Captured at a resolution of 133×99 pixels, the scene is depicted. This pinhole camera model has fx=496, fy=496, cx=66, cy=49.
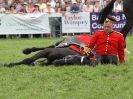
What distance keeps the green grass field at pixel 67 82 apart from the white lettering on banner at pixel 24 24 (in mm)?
12468

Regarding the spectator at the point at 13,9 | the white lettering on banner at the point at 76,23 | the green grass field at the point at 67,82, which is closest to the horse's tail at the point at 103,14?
the green grass field at the point at 67,82

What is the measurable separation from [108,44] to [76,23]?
41.2ft

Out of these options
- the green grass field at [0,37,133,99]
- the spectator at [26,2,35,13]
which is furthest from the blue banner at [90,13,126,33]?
the green grass field at [0,37,133,99]

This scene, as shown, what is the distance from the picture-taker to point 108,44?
376 inches

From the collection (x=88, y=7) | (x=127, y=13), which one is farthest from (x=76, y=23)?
(x=127, y=13)

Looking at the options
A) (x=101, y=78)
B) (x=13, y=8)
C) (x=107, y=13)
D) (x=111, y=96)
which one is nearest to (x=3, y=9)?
(x=13, y=8)

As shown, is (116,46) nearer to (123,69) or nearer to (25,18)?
(123,69)

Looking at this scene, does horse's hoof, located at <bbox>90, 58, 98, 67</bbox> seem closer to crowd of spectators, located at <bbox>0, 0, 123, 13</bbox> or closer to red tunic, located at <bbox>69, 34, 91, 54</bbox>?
red tunic, located at <bbox>69, 34, 91, 54</bbox>

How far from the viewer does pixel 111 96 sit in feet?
21.0

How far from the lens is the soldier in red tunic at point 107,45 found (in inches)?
374

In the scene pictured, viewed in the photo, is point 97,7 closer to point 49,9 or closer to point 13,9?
point 49,9

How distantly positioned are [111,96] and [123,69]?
2438 millimetres

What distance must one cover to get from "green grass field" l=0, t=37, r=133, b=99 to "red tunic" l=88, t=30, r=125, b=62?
0.36 m

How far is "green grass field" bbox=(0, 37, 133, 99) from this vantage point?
6539 mm
